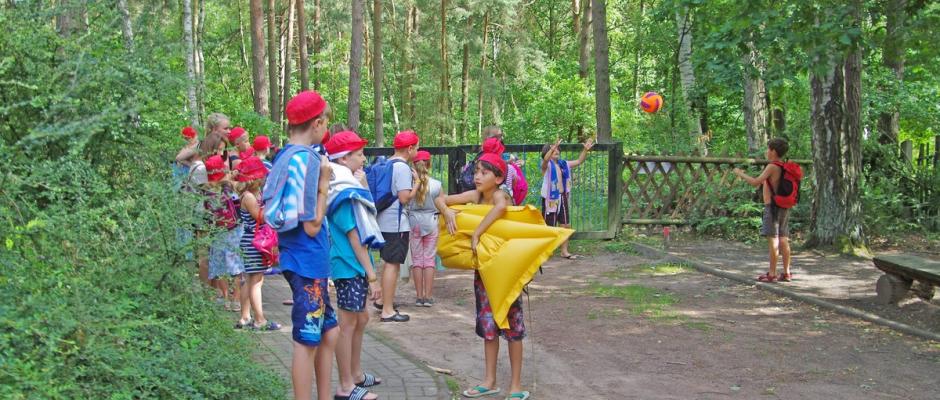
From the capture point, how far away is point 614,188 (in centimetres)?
1544

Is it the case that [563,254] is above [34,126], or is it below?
below

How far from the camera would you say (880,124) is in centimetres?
1867

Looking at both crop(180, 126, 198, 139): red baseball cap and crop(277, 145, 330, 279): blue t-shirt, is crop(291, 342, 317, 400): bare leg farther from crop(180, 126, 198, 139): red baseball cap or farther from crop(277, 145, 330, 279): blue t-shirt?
crop(180, 126, 198, 139): red baseball cap

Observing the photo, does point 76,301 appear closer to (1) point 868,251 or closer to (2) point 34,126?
(2) point 34,126

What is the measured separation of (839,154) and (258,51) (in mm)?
17325

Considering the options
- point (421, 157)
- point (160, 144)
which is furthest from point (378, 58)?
point (160, 144)

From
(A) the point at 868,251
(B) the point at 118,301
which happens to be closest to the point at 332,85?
(A) the point at 868,251

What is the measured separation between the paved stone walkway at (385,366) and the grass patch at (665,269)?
5164mm

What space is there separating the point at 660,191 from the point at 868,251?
12.8ft

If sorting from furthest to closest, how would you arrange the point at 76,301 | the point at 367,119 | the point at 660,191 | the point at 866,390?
the point at 367,119
the point at 660,191
the point at 866,390
the point at 76,301

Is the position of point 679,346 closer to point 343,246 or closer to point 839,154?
point 343,246

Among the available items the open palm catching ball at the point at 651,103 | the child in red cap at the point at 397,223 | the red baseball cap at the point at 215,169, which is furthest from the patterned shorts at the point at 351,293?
the open palm catching ball at the point at 651,103

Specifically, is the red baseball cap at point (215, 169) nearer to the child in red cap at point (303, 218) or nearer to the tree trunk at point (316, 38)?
the child in red cap at point (303, 218)

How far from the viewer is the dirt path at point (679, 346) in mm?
6797
